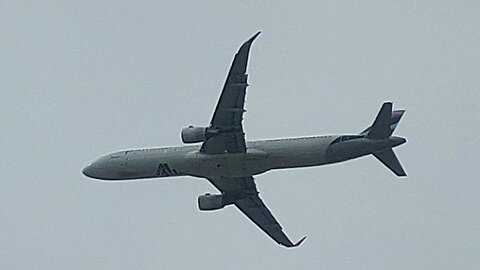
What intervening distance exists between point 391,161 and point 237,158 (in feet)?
30.0

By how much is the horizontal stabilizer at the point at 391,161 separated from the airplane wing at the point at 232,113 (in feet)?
26.5

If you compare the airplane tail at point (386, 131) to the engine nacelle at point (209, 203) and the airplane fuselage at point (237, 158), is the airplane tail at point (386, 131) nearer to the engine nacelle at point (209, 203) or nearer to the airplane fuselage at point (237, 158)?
the airplane fuselage at point (237, 158)

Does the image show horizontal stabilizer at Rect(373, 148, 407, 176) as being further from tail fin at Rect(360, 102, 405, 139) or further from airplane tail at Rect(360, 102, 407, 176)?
tail fin at Rect(360, 102, 405, 139)

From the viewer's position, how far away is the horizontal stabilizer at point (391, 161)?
75125 mm

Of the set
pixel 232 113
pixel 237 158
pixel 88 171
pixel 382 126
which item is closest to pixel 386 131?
pixel 382 126

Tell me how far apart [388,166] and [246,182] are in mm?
11835

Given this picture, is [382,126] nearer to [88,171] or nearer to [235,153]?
[235,153]

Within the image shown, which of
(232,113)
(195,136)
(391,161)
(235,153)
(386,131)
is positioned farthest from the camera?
(235,153)

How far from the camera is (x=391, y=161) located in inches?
2960

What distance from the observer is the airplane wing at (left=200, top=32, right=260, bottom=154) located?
70938 millimetres

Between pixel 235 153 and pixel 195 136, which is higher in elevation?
pixel 195 136

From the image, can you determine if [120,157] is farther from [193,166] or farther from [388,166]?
[388,166]

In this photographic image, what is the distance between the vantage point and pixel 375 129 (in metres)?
73.8

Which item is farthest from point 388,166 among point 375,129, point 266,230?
point 266,230
